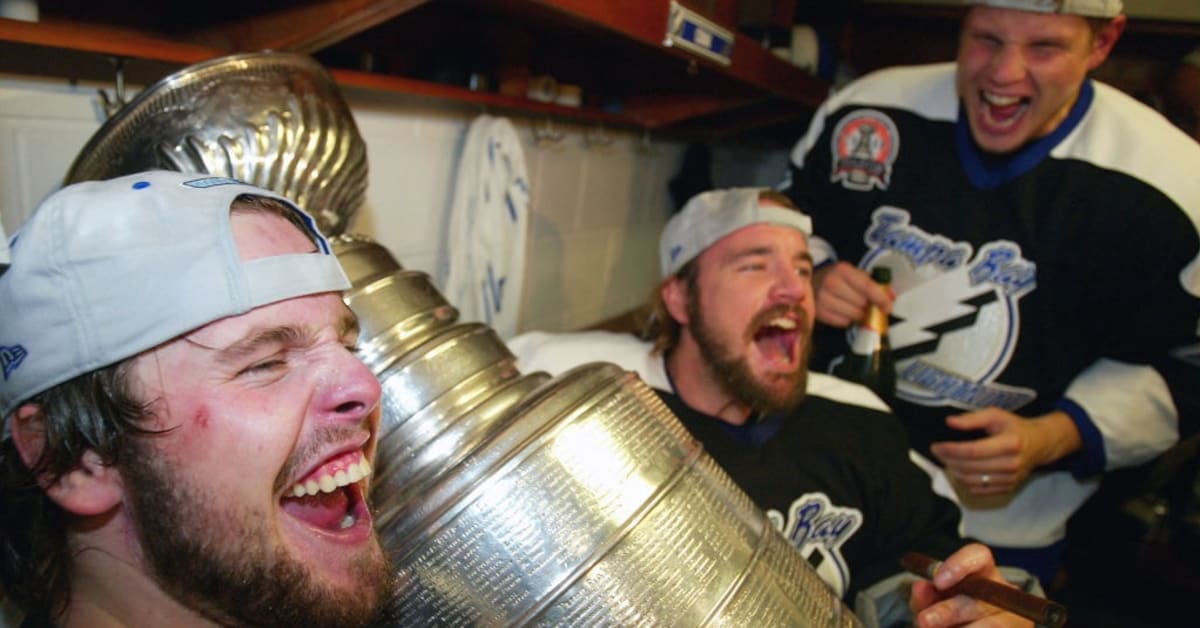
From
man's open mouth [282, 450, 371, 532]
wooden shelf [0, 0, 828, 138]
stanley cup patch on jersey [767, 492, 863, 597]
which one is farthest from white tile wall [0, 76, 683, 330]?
→ stanley cup patch on jersey [767, 492, 863, 597]

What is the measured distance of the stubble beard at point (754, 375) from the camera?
1.31 m

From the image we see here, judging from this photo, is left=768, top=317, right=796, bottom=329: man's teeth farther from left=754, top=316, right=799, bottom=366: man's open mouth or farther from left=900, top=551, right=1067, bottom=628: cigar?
left=900, top=551, right=1067, bottom=628: cigar

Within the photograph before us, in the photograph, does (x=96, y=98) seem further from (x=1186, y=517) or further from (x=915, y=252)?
(x=1186, y=517)

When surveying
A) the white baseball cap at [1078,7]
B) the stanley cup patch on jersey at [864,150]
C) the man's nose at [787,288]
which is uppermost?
the white baseball cap at [1078,7]

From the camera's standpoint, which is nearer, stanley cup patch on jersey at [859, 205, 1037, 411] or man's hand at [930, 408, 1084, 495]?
man's hand at [930, 408, 1084, 495]

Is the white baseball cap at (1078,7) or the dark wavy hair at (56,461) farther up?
the white baseball cap at (1078,7)

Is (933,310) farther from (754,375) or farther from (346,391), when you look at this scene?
(346,391)

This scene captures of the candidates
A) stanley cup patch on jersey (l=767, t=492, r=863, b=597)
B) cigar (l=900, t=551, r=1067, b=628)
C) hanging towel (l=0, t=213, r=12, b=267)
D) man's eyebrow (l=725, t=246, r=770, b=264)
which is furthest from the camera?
man's eyebrow (l=725, t=246, r=770, b=264)

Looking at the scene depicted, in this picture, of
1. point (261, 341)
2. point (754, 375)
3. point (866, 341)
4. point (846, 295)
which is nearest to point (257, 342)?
point (261, 341)

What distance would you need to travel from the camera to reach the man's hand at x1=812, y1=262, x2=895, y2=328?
146cm

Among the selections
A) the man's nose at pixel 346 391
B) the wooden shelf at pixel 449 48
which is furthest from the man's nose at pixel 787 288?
the man's nose at pixel 346 391

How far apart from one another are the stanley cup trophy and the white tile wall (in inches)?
6.6

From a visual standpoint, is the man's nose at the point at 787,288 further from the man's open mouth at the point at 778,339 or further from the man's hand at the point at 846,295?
the man's hand at the point at 846,295

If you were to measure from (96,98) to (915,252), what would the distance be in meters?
1.50
